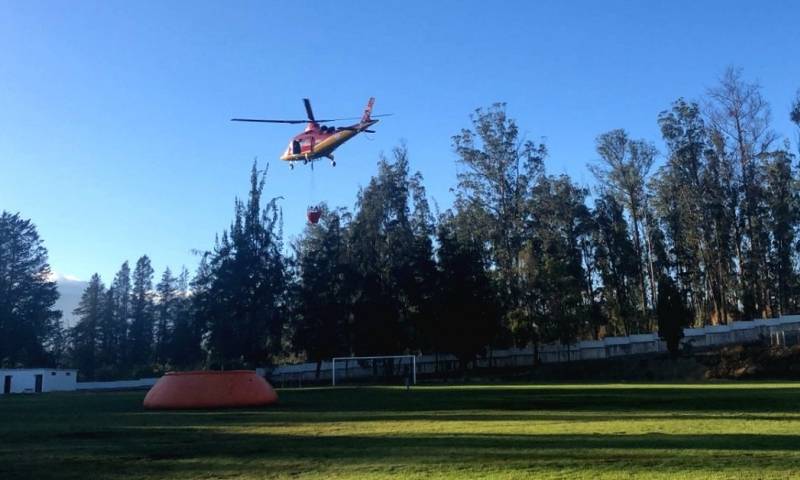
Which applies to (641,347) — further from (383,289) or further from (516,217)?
(383,289)

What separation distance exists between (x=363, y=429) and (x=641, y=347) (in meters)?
51.5

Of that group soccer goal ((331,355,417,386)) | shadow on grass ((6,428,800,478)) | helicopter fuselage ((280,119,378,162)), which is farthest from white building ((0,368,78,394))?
shadow on grass ((6,428,800,478))

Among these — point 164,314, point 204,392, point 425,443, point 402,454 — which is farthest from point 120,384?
point 402,454

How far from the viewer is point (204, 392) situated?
1020 inches

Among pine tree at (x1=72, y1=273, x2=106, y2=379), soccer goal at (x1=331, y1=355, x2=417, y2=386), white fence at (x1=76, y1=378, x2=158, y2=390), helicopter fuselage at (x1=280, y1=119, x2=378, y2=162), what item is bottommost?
white fence at (x1=76, y1=378, x2=158, y2=390)

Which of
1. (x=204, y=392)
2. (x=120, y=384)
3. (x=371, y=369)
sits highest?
(x=204, y=392)

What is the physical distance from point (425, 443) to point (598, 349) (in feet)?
177

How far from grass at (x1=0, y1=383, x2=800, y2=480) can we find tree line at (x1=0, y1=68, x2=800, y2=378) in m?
39.8

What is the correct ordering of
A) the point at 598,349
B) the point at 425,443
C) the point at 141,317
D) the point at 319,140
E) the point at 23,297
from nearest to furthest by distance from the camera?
the point at 425,443
the point at 319,140
the point at 598,349
the point at 23,297
the point at 141,317

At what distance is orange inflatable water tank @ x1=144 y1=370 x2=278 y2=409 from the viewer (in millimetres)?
25844

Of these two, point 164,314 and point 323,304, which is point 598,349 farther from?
point 164,314

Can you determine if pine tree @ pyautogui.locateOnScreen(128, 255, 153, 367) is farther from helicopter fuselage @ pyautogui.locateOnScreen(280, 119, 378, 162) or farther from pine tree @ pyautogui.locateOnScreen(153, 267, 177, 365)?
helicopter fuselage @ pyautogui.locateOnScreen(280, 119, 378, 162)

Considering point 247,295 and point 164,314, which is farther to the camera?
point 164,314

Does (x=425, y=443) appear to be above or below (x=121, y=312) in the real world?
below
